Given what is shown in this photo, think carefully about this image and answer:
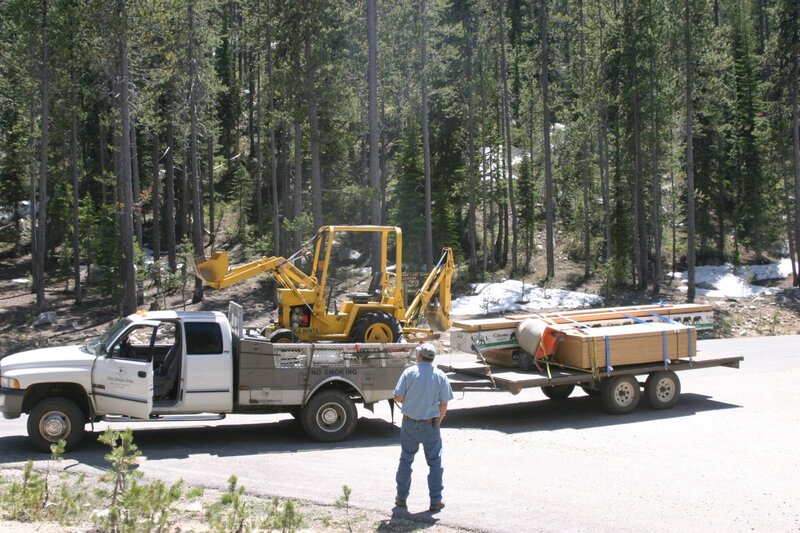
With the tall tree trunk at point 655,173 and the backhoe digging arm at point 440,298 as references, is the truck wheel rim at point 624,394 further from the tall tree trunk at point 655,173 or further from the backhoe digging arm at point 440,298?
the tall tree trunk at point 655,173

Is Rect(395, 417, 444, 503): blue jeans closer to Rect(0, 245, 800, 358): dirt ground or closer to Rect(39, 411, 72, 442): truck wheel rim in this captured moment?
Rect(39, 411, 72, 442): truck wheel rim

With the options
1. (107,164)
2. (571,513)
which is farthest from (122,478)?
Result: (107,164)

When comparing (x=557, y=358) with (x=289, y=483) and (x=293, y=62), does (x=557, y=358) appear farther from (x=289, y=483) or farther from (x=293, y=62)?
(x=293, y=62)

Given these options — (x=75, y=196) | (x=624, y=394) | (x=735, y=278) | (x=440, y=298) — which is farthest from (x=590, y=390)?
(x=735, y=278)

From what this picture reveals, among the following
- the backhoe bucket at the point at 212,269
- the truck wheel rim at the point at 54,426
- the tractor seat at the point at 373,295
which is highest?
the backhoe bucket at the point at 212,269

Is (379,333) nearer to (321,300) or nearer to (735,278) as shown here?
(321,300)

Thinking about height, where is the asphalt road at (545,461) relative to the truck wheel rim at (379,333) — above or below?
below

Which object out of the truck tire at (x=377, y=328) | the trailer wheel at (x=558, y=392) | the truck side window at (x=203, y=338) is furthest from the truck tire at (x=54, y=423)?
the trailer wheel at (x=558, y=392)

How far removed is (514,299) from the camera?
111 feet

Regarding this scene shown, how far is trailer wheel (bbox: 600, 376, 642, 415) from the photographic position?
1345cm

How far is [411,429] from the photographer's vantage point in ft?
27.6

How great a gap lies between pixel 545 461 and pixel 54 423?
6.67m

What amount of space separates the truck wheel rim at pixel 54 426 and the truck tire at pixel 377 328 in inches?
223

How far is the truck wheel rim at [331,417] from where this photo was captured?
11.5 metres
